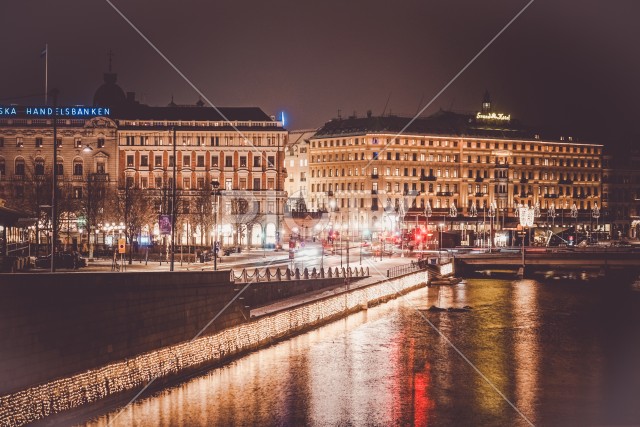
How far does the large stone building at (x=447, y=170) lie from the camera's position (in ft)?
442

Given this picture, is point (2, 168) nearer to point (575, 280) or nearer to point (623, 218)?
point (575, 280)

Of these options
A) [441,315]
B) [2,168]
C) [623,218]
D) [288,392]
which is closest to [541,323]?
[441,315]

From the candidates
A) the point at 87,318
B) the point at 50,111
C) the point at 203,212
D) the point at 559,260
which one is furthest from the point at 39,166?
the point at 87,318

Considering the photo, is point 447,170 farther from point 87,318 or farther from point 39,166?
point 87,318

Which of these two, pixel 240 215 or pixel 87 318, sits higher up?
pixel 240 215

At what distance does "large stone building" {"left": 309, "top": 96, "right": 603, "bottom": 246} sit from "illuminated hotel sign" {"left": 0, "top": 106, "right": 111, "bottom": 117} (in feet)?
138

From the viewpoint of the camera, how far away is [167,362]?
30750 mm

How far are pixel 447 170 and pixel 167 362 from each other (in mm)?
112913

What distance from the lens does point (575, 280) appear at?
8769 cm

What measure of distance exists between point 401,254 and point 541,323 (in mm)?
44857

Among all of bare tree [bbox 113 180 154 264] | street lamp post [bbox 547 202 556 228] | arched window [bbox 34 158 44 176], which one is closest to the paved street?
bare tree [bbox 113 180 154 264]

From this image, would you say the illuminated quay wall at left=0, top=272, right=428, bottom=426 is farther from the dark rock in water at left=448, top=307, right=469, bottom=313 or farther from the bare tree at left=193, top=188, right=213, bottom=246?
the bare tree at left=193, top=188, right=213, bottom=246

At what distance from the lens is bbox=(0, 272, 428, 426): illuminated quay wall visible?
2291cm

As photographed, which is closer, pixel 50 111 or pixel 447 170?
pixel 50 111
